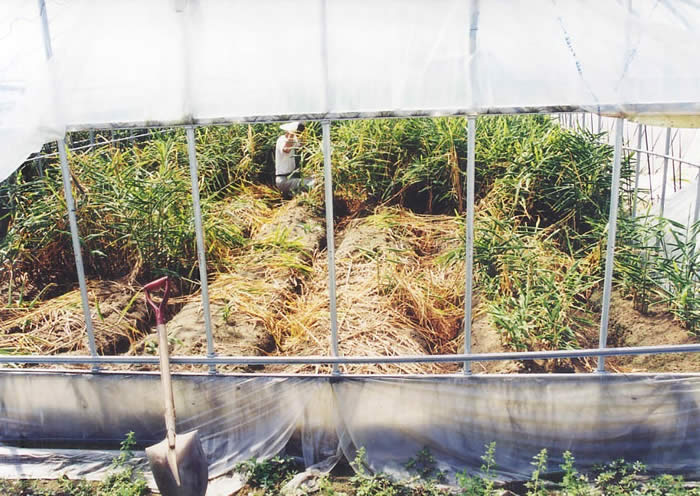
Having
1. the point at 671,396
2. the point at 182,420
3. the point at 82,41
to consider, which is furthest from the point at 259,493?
the point at 82,41

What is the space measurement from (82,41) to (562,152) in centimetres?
315

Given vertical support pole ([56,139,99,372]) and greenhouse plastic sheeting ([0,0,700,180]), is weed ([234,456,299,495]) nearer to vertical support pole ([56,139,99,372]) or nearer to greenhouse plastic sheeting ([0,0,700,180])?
vertical support pole ([56,139,99,372])

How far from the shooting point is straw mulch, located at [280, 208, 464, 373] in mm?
3186

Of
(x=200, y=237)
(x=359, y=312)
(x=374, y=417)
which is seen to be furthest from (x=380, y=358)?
(x=200, y=237)

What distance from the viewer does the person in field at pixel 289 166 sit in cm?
534

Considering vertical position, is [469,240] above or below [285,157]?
below

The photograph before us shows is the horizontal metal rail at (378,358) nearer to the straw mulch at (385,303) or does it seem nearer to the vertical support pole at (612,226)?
the vertical support pole at (612,226)

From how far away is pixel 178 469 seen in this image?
221 centimetres

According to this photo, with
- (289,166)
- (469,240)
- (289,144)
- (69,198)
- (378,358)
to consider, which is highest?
→ (289,144)

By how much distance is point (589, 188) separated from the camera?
4238 millimetres

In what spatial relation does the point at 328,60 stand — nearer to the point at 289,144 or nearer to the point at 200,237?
the point at 200,237

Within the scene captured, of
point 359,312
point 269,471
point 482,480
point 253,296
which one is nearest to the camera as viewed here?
point 482,480

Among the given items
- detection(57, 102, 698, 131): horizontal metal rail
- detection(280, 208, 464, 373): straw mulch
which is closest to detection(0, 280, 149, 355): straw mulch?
detection(280, 208, 464, 373): straw mulch

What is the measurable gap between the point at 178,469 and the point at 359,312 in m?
1.41
